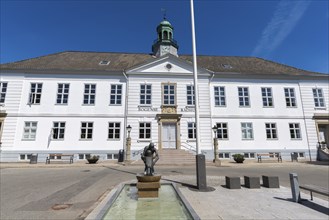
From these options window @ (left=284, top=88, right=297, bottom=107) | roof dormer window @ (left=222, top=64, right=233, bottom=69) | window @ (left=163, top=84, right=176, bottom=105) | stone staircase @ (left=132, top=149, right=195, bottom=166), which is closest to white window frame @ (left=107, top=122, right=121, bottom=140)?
stone staircase @ (left=132, top=149, right=195, bottom=166)

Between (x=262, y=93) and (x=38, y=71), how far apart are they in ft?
83.6

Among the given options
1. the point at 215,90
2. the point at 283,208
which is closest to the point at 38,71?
the point at 215,90

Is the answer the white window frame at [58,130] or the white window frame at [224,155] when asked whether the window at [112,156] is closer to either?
the white window frame at [58,130]

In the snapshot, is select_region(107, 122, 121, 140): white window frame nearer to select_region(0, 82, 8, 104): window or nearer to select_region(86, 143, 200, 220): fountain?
select_region(0, 82, 8, 104): window

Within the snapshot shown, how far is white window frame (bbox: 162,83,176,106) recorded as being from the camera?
70.0 feet

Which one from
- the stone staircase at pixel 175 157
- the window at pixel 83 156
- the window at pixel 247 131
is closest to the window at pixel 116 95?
the window at pixel 83 156

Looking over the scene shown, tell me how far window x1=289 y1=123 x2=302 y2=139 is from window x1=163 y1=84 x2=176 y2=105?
13713mm

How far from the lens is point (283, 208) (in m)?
5.52

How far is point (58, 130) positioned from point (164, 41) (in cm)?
1757

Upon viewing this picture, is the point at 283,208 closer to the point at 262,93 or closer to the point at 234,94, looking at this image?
the point at 234,94

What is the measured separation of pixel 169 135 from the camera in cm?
2058

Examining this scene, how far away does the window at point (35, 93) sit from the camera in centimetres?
2038

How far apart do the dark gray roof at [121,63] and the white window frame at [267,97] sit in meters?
1.91

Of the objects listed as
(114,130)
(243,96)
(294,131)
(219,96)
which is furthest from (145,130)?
(294,131)
